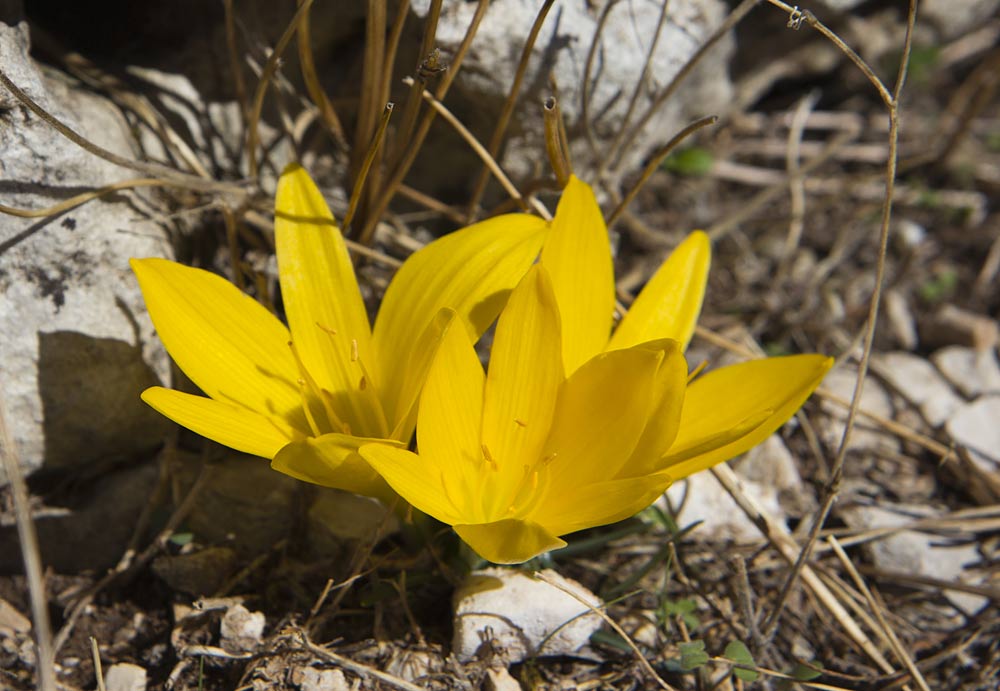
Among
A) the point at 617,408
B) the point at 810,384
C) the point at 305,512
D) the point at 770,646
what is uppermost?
the point at 810,384

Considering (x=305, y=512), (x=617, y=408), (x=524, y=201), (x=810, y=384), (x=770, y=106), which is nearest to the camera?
(x=617, y=408)

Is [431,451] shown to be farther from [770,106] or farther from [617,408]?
[770,106]

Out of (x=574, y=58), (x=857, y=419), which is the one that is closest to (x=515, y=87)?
(x=574, y=58)

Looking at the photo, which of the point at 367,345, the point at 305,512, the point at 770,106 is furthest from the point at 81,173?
the point at 770,106

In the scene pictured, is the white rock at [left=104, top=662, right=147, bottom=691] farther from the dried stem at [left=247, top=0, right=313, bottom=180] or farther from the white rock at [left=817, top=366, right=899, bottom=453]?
the white rock at [left=817, top=366, right=899, bottom=453]

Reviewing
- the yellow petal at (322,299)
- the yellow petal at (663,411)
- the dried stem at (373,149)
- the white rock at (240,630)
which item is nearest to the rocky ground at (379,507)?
the white rock at (240,630)

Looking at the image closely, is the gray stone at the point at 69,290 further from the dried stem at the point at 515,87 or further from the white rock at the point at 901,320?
the white rock at the point at 901,320

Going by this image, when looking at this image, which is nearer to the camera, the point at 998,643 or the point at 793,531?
the point at 998,643
